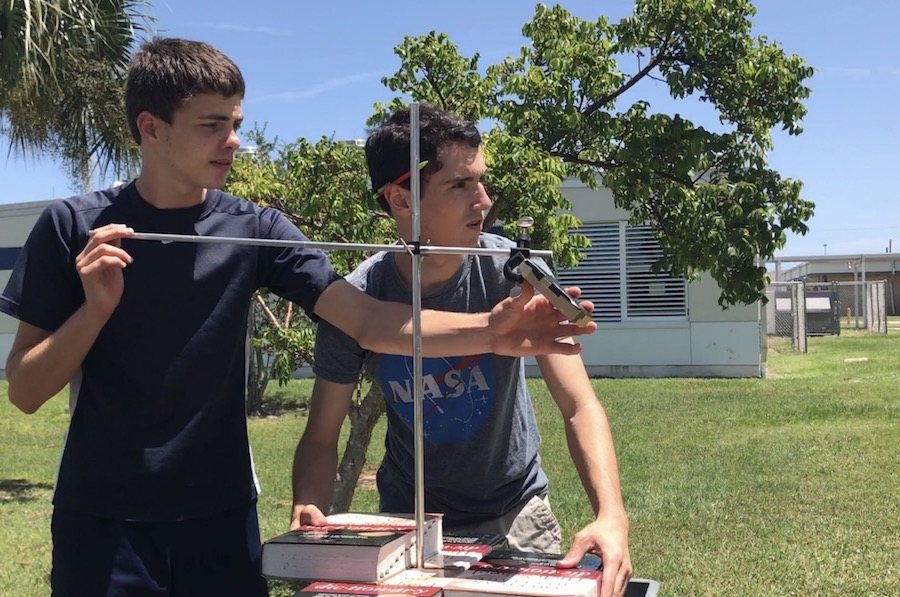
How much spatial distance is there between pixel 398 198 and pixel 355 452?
12.8 feet

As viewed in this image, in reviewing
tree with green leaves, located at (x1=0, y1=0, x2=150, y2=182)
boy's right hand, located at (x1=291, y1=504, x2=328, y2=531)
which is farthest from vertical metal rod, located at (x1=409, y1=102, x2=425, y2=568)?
tree with green leaves, located at (x1=0, y1=0, x2=150, y2=182)

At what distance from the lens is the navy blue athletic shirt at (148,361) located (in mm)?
2152

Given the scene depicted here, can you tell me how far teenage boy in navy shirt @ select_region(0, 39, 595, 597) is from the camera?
7.00 ft

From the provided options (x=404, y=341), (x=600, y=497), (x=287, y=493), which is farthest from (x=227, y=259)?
(x=287, y=493)

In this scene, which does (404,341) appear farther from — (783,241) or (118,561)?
(783,241)

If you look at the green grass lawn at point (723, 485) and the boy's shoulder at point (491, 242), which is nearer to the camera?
the boy's shoulder at point (491, 242)

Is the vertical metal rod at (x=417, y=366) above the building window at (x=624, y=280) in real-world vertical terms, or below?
below

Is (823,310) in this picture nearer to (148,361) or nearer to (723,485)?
(723,485)

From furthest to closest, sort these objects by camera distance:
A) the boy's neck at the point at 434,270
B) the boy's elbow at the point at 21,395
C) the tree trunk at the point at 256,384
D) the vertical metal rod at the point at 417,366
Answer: the tree trunk at the point at 256,384 → the boy's neck at the point at 434,270 → the boy's elbow at the point at 21,395 → the vertical metal rod at the point at 417,366

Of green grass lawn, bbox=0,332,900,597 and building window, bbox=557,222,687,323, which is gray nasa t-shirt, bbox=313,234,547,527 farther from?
building window, bbox=557,222,687,323

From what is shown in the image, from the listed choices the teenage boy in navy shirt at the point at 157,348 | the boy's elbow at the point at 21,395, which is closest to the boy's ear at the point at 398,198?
the teenage boy in navy shirt at the point at 157,348

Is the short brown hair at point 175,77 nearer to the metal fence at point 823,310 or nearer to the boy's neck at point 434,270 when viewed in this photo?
the boy's neck at point 434,270

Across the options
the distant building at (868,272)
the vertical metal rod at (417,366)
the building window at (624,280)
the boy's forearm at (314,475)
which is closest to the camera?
the vertical metal rod at (417,366)

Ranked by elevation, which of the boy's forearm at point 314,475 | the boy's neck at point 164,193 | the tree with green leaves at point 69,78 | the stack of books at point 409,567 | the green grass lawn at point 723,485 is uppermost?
the tree with green leaves at point 69,78
